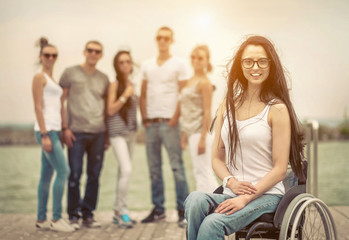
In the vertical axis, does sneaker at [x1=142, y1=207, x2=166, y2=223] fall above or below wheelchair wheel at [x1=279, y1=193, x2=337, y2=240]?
below

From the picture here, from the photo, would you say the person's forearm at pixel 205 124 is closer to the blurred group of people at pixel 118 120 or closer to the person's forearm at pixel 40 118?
the blurred group of people at pixel 118 120

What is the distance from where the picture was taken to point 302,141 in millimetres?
2670

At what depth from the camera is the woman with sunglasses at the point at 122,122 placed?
4.83m

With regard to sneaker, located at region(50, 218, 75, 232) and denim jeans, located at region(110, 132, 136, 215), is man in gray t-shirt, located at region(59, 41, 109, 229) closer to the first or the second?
sneaker, located at region(50, 218, 75, 232)

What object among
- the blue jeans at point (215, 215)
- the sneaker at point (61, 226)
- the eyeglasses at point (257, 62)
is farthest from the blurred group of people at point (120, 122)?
the eyeglasses at point (257, 62)

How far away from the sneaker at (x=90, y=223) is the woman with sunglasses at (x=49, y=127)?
231mm

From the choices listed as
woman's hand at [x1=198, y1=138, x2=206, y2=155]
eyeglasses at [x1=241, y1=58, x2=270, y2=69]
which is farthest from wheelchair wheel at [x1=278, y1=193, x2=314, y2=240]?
woman's hand at [x1=198, y1=138, x2=206, y2=155]

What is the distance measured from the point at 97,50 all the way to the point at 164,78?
70 cm

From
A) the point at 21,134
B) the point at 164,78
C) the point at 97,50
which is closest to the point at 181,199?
the point at 164,78

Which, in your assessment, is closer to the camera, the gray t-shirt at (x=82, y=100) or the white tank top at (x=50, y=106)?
the white tank top at (x=50, y=106)

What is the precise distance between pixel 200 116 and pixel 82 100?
1122 millimetres

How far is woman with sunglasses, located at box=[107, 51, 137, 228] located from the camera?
190 inches

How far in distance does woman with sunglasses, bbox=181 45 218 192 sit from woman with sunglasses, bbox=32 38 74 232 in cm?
118

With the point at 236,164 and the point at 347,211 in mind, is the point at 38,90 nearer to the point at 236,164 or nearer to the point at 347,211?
the point at 236,164
